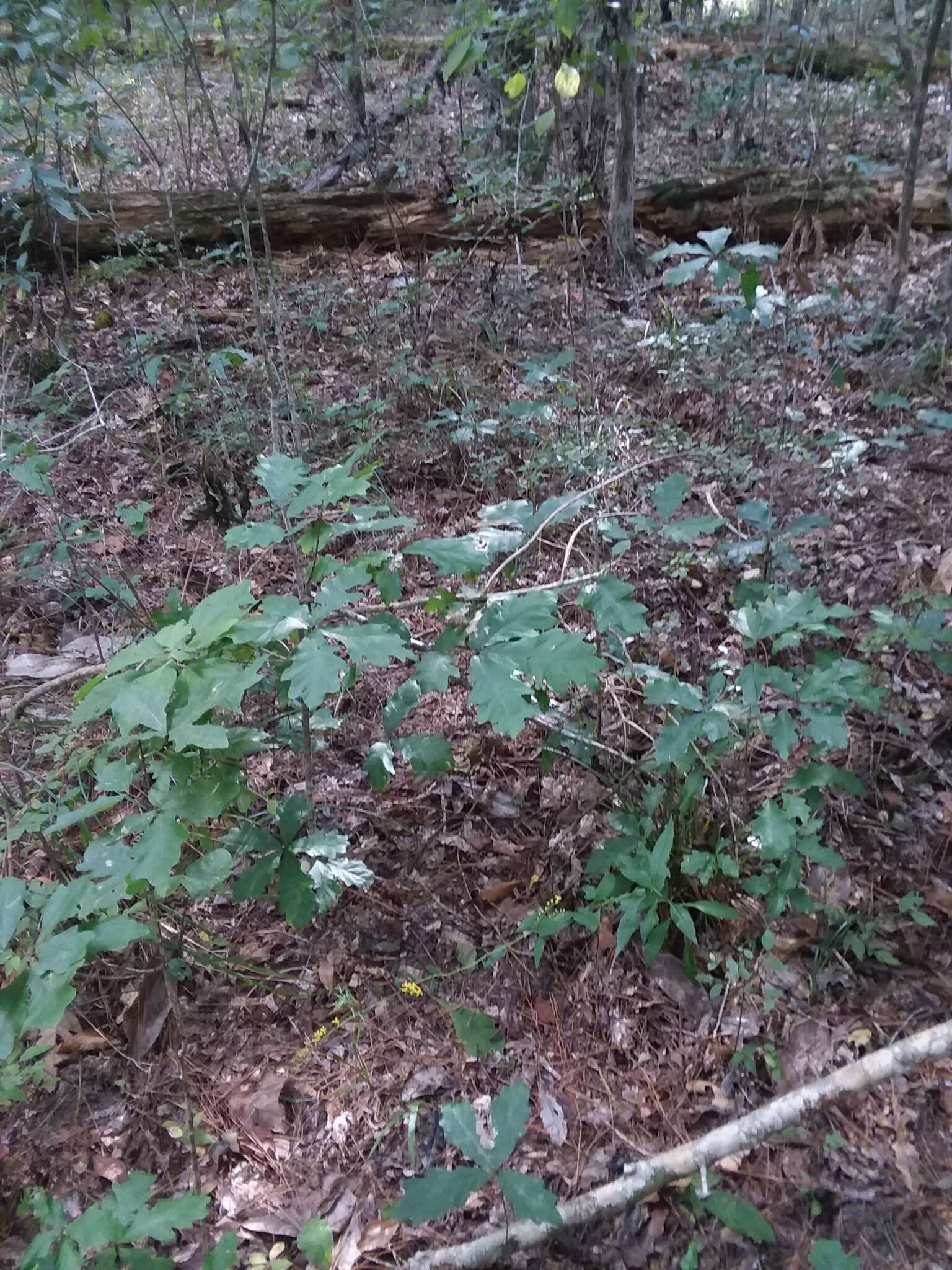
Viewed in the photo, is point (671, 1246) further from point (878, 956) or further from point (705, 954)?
point (878, 956)


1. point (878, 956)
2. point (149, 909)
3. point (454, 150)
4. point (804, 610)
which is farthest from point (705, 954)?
point (454, 150)

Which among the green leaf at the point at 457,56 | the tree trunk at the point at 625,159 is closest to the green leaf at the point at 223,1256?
the green leaf at the point at 457,56

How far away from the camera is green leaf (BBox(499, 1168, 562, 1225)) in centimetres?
144

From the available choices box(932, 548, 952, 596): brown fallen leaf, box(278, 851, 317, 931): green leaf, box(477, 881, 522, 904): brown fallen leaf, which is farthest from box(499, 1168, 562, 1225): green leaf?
box(932, 548, 952, 596): brown fallen leaf

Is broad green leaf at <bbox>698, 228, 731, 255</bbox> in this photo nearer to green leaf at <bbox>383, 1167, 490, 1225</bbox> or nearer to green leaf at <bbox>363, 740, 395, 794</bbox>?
green leaf at <bbox>363, 740, 395, 794</bbox>

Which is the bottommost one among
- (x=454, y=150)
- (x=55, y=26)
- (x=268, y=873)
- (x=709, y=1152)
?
(x=709, y=1152)

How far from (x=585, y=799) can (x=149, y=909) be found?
53.0 inches

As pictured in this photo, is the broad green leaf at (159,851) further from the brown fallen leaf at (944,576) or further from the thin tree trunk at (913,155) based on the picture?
the thin tree trunk at (913,155)

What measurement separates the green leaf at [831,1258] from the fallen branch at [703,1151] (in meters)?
0.21

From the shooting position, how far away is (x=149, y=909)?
6.03 ft

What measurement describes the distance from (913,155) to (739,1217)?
5046 mm

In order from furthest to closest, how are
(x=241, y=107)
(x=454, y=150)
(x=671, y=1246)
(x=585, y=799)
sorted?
(x=454, y=150), (x=241, y=107), (x=585, y=799), (x=671, y=1246)

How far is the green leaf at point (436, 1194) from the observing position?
4.80ft

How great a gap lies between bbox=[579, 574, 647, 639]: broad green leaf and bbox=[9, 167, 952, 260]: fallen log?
5.01 meters
